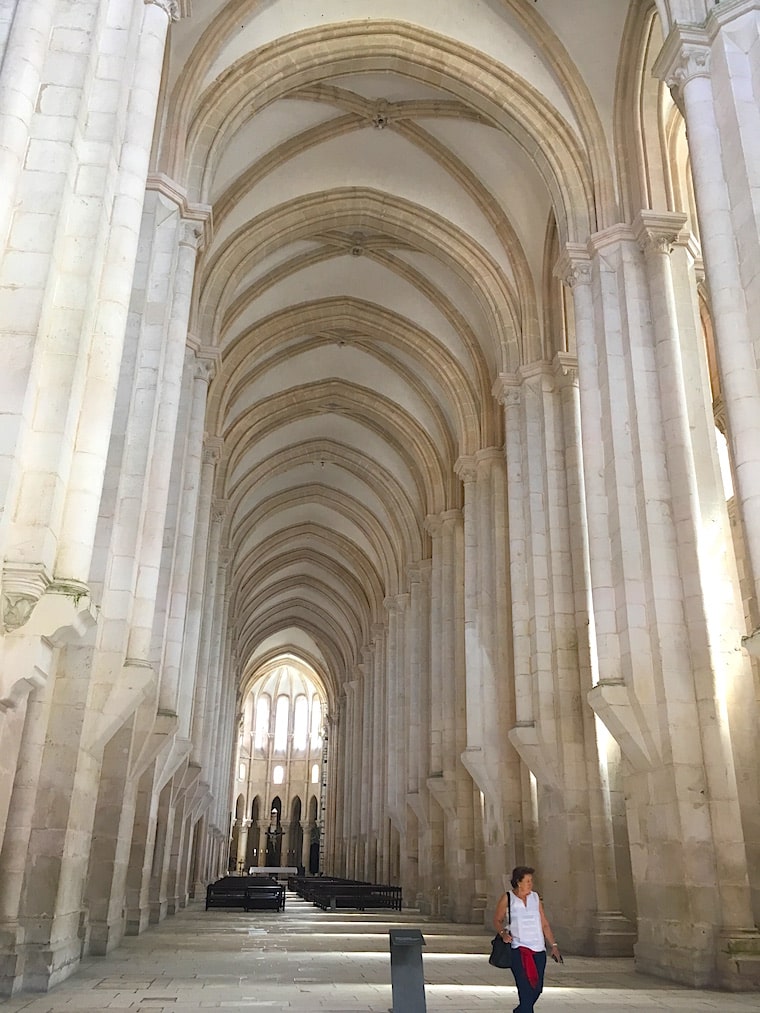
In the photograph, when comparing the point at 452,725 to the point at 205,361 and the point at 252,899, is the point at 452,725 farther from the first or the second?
the point at 205,361

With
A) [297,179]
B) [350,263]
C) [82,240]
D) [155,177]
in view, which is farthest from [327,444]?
[82,240]

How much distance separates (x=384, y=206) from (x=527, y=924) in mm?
16354

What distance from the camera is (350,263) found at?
21906 mm

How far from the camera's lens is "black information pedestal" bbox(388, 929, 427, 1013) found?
580cm

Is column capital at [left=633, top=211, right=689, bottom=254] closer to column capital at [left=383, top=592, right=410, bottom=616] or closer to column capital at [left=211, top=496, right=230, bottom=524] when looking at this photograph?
column capital at [left=211, top=496, right=230, bottom=524]

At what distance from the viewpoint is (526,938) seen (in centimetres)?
561

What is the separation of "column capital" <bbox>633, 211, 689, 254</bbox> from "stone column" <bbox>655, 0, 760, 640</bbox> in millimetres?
2567

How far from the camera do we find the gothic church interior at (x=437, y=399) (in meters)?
7.48

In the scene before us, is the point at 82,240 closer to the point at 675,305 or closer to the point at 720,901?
the point at 675,305

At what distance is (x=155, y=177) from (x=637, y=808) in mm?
10411

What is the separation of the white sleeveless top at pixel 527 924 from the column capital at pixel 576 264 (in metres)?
Answer: 9.97

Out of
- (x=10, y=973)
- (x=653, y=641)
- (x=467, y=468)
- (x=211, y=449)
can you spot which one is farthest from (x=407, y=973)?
(x=211, y=449)

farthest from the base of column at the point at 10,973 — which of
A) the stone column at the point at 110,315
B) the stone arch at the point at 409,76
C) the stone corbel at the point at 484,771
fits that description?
the stone corbel at the point at 484,771

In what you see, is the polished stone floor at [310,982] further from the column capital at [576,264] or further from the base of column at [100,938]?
the column capital at [576,264]
